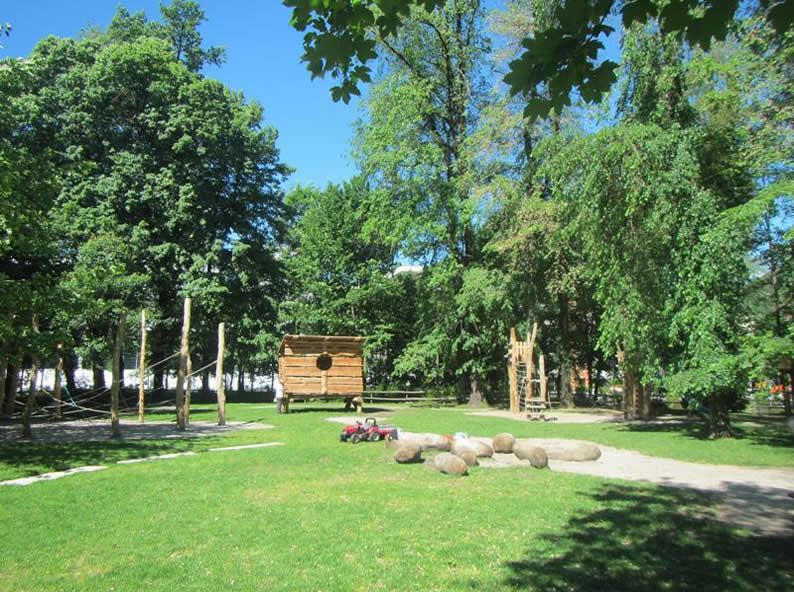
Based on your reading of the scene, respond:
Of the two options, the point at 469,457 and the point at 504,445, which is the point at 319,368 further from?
the point at 469,457

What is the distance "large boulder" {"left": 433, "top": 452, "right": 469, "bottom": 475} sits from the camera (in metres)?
8.93

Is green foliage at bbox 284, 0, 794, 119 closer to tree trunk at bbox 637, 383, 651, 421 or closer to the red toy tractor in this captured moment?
the red toy tractor

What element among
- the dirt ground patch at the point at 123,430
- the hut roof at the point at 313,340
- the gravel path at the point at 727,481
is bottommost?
the dirt ground patch at the point at 123,430

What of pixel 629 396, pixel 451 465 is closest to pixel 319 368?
pixel 629 396

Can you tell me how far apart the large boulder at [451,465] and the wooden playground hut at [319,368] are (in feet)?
47.5

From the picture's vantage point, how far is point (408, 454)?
1009 centimetres

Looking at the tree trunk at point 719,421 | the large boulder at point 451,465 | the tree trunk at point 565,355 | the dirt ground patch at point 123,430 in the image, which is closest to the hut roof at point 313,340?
the dirt ground patch at point 123,430

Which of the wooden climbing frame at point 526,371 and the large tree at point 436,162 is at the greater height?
the large tree at point 436,162

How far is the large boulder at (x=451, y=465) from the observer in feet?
29.3

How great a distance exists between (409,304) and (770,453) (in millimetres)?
29736

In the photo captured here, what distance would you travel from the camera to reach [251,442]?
13422 mm

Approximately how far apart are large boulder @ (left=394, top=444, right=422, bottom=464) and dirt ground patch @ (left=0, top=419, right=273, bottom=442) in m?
7.11

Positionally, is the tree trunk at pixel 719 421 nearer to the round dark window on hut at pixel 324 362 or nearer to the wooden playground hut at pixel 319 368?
the wooden playground hut at pixel 319 368

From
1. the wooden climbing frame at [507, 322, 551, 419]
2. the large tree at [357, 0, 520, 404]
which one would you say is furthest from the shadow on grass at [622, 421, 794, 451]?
the large tree at [357, 0, 520, 404]
